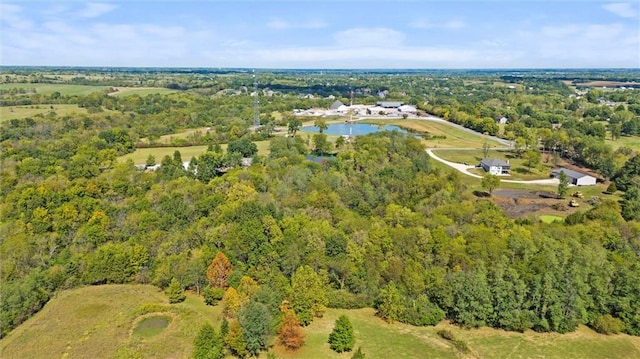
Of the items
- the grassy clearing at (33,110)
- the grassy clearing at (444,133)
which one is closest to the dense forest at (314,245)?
the grassy clearing at (444,133)

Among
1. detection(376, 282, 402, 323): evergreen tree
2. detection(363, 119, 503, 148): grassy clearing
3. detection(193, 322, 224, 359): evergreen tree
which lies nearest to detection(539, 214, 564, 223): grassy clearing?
detection(376, 282, 402, 323): evergreen tree

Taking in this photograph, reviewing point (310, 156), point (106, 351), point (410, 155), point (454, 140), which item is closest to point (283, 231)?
point (106, 351)

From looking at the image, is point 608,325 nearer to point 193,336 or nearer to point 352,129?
point 193,336

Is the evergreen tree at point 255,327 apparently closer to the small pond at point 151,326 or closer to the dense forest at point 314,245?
the dense forest at point 314,245

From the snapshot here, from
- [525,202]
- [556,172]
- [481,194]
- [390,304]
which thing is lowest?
[390,304]

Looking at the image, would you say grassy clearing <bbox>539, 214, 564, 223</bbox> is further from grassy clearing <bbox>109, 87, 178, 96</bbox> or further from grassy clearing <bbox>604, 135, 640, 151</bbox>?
grassy clearing <bbox>109, 87, 178, 96</bbox>

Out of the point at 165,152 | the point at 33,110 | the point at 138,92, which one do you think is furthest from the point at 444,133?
the point at 138,92
